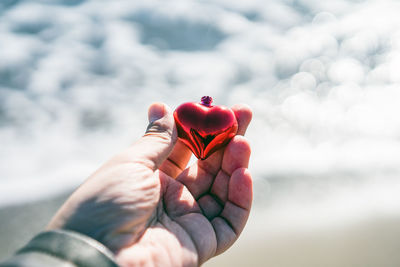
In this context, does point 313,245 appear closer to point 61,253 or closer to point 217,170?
point 217,170

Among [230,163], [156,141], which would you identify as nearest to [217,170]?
[230,163]

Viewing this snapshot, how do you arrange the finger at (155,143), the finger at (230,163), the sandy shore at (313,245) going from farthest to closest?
the sandy shore at (313,245)
the finger at (230,163)
the finger at (155,143)

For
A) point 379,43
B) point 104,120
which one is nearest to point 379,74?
point 379,43

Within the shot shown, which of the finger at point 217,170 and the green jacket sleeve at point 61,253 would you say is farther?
the finger at point 217,170

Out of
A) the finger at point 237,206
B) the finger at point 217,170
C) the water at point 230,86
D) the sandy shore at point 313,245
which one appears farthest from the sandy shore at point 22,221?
the finger at point 237,206

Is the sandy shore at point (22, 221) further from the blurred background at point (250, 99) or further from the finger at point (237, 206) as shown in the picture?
the finger at point (237, 206)

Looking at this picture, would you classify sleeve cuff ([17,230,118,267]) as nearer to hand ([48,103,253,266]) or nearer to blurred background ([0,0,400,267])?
hand ([48,103,253,266])
